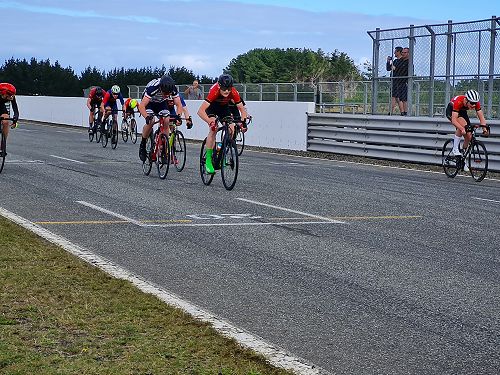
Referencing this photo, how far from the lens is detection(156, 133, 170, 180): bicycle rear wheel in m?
16.8

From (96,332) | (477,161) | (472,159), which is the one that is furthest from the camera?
(472,159)

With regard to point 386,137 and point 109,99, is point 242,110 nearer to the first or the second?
point 386,137

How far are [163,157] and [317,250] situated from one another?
796 cm

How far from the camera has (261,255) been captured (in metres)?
8.91

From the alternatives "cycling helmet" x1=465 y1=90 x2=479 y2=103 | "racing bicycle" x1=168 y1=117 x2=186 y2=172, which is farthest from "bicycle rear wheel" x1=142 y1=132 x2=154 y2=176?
"cycling helmet" x1=465 y1=90 x2=479 y2=103

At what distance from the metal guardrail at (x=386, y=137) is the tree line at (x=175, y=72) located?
24.5 metres

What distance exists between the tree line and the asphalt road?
119ft

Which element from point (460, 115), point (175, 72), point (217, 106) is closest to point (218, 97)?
point (217, 106)

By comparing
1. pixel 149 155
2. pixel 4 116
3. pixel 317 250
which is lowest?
pixel 317 250

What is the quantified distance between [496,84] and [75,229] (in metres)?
13.1

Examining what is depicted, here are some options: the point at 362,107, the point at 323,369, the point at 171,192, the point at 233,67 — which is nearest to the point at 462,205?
the point at 171,192

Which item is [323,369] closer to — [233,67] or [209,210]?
[209,210]

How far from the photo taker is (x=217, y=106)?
15.4 m

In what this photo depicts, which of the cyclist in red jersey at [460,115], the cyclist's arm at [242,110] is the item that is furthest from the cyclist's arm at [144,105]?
the cyclist in red jersey at [460,115]
